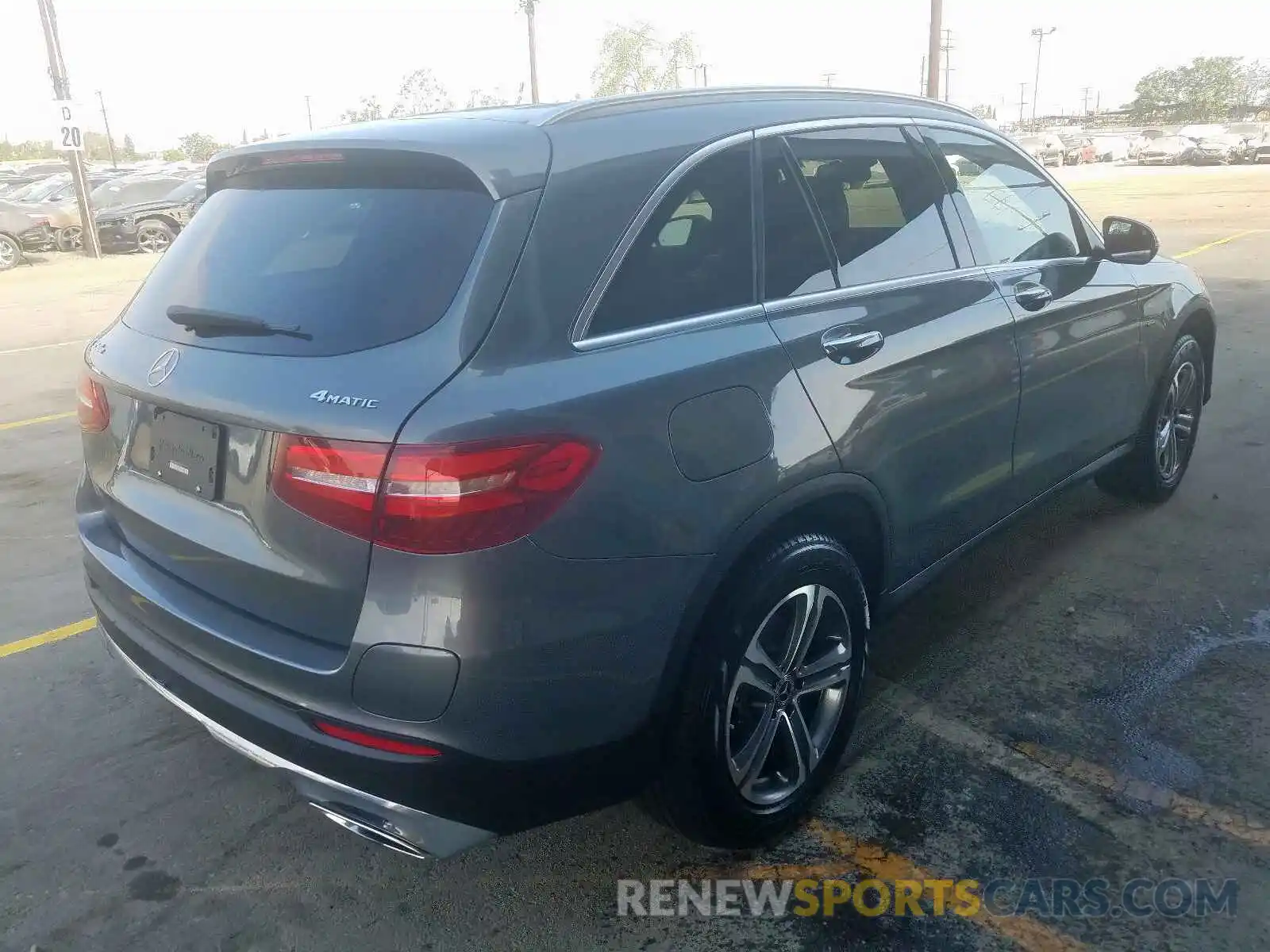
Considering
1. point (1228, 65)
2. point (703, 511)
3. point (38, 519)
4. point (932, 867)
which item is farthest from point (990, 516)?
point (1228, 65)

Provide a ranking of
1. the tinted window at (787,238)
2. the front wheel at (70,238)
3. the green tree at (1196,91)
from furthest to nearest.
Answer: the green tree at (1196,91)
the front wheel at (70,238)
the tinted window at (787,238)

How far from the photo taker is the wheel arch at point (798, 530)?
7.45ft

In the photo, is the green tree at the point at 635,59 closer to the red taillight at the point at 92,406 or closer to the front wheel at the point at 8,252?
the front wheel at the point at 8,252

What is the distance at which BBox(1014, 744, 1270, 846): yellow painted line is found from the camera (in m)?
2.70

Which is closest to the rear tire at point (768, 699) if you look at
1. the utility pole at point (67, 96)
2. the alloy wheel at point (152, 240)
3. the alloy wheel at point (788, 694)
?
the alloy wheel at point (788, 694)

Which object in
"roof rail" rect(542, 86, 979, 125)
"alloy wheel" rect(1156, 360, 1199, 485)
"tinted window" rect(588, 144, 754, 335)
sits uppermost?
"roof rail" rect(542, 86, 979, 125)

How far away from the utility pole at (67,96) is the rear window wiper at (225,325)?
67.6 ft

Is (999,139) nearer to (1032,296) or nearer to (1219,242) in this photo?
(1032,296)

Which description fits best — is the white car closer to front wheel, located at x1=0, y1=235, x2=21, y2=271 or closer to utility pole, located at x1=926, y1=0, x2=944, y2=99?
utility pole, located at x1=926, y1=0, x2=944, y2=99

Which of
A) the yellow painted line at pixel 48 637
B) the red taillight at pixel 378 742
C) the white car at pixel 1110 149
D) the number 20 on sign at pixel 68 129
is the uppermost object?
the number 20 on sign at pixel 68 129

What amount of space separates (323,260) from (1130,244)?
10.7ft

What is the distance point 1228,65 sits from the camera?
88.3 meters

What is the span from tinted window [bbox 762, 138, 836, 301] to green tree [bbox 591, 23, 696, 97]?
5777 centimetres

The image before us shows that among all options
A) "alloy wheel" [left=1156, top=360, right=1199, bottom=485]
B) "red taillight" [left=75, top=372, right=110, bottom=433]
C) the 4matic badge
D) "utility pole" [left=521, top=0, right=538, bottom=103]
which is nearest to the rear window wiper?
the 4matic badge
